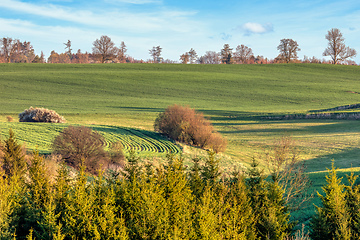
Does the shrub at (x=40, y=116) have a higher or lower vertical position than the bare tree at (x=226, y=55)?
lower

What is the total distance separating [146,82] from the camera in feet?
255

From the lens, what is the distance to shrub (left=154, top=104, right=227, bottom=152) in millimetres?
35531

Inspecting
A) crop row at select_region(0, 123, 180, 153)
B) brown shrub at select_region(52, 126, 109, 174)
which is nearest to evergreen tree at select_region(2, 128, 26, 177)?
brown shrub at select_region(52, 126, 109, 174)

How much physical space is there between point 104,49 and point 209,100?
155 feet

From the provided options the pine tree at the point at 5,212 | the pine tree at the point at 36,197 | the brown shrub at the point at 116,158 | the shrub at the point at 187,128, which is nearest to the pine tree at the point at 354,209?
the pine tree at the point at 36,197

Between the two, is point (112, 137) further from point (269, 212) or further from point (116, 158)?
point (269, 212)

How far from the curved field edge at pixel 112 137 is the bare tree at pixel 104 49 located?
219ft

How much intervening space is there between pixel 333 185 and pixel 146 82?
6736 cm

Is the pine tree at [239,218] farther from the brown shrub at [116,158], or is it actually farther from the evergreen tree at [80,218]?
the brown shrub at [116,158]

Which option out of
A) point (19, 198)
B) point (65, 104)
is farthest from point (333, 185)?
point (65, 104)

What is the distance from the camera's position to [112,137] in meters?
33.1

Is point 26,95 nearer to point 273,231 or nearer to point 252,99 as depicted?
point 252,99

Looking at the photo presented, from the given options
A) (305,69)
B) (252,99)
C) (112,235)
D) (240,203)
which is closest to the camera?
(112,235)

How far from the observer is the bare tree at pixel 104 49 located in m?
98.2
